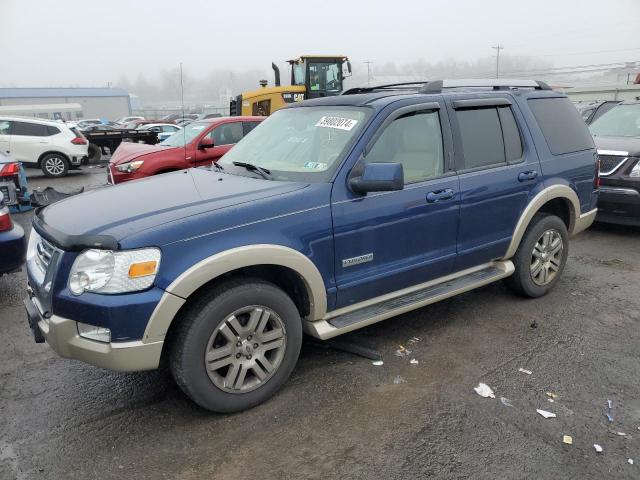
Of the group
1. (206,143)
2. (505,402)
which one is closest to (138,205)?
(505,402)

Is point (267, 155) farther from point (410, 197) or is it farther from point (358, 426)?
point (358, 426)

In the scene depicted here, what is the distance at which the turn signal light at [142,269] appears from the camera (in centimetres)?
259

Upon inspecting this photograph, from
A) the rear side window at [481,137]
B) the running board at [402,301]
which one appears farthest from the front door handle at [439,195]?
the running board at [402,301]

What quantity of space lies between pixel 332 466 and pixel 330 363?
1.06 m

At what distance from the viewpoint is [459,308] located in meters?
4.57

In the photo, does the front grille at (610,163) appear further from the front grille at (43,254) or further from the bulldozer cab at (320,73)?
the bulldozer cab at (320,73)

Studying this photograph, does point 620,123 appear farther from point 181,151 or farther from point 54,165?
point 54,165

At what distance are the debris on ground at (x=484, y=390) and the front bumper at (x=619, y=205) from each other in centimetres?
462

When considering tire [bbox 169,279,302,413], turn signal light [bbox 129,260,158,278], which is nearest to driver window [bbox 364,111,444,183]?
tire [bbox 169,279,302,413]

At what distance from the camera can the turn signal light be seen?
2592 millimetres

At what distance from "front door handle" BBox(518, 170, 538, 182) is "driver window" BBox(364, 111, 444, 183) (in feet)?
2.86

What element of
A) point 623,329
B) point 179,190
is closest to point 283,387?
point 179,190

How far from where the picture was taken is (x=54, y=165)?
1478 centimetres

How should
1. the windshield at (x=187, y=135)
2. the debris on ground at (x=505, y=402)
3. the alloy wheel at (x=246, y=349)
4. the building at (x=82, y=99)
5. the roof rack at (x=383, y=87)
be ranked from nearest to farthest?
the alloy wheel at (x=246, y=349)
the debris on ground at (x=505, y=402)
the roof rack at (x=383, y=87)
the windshield at (x=187, y=135)
the building at (x=82, y=99)
